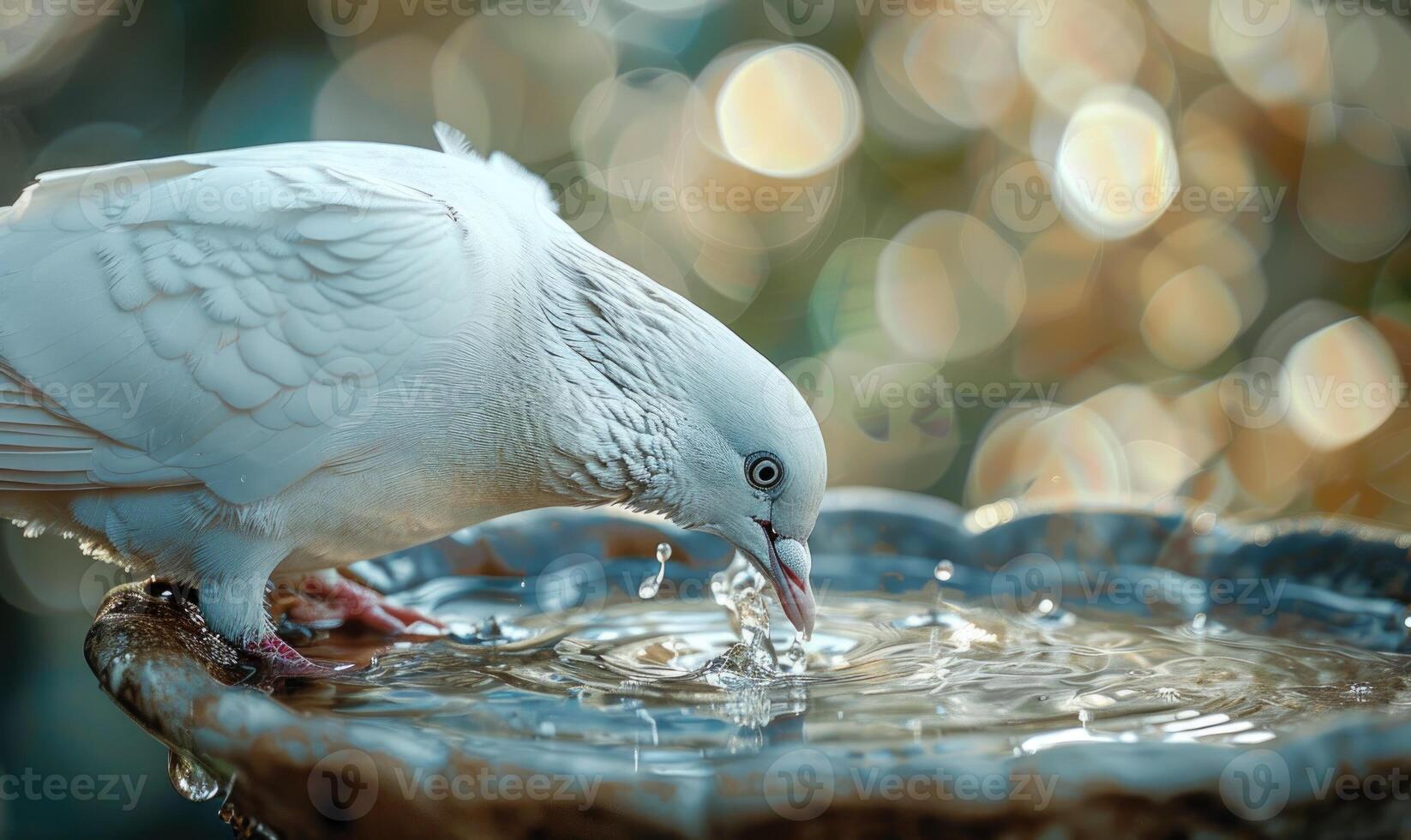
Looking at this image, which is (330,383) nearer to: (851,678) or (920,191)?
(851,678)

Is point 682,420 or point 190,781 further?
point 682,420

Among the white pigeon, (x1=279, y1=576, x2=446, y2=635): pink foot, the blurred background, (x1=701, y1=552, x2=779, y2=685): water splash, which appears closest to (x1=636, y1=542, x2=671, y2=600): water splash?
(x1=701, y1=552, x2=779, y2=685): water splash

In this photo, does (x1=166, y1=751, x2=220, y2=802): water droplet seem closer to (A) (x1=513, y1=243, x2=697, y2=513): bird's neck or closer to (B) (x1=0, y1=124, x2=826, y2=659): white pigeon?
(B) (x1=0, y1=124, x2=826, y2=659): white pigeon

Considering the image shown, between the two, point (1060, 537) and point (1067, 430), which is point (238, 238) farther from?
point (1067, 430)

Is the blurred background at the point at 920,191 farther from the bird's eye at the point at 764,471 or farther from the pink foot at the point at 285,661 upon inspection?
the bird's eye at the point at 764,471

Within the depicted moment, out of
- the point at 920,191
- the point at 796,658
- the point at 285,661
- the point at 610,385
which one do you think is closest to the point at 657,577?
the point at 796,658

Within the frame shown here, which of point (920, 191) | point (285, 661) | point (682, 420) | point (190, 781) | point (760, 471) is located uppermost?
point (920, 191)

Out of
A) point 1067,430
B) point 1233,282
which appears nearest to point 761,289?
point 1067,430

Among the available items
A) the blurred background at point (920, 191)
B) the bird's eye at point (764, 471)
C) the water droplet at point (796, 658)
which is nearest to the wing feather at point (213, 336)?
the bird's eye at point (764, 471)
